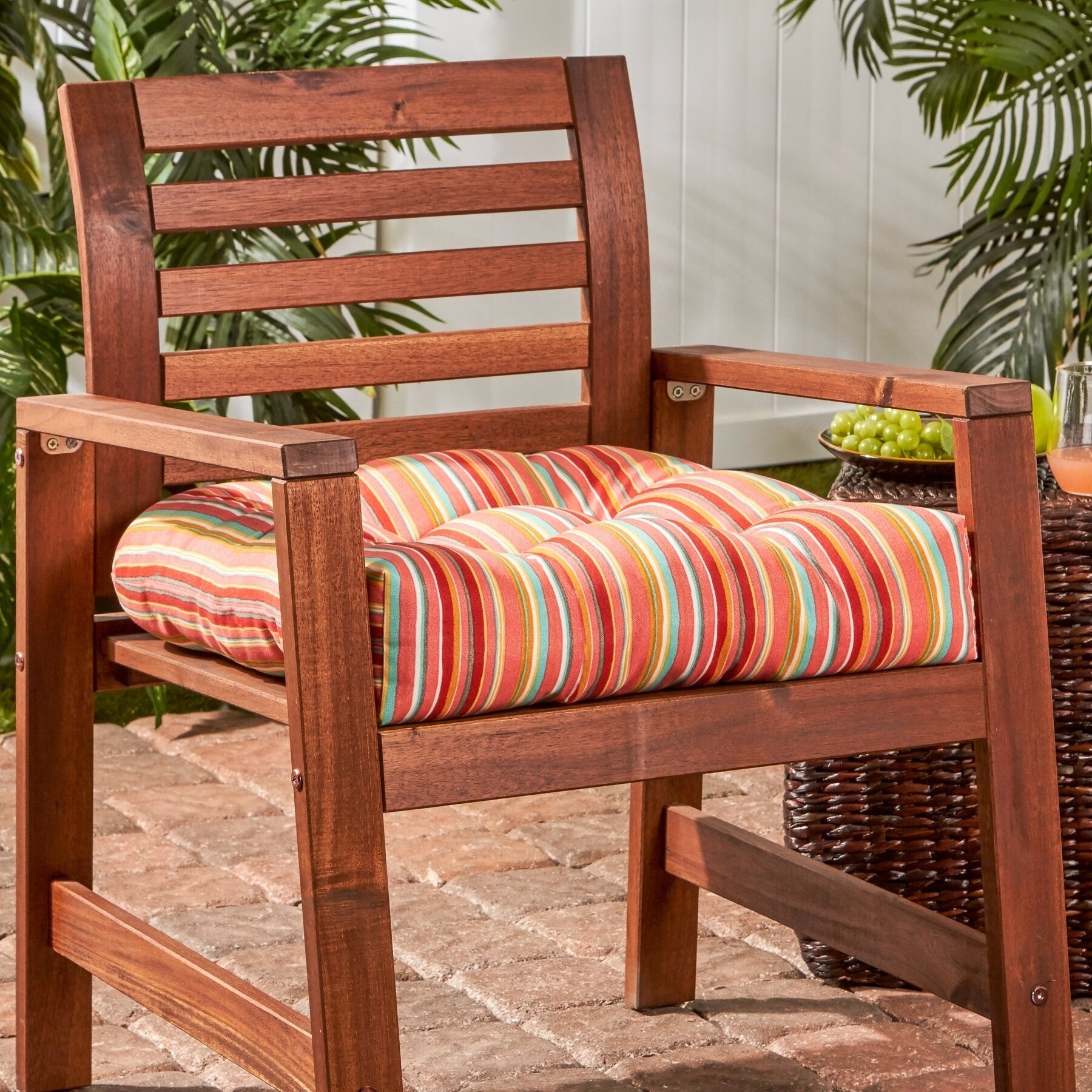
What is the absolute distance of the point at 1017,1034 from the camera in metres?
1.16

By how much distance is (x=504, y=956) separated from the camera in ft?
5.45

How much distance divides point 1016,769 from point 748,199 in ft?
7.18

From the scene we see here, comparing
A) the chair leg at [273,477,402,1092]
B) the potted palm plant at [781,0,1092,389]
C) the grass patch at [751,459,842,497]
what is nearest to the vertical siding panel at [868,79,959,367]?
the grass patch at [751,459,842,497]

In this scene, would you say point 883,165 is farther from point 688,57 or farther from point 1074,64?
point 1074,64

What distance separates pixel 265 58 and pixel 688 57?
988mm

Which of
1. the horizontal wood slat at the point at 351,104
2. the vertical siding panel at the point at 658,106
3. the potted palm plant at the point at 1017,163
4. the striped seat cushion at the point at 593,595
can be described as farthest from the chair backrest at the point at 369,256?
the vertical siding panel at the point at 658,106

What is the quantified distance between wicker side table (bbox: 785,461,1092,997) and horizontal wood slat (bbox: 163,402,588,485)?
249 millimetres

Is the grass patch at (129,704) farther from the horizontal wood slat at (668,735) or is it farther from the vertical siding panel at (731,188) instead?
the horizontal wood slat at (668,735)

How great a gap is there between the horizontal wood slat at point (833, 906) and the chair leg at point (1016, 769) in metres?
0.04

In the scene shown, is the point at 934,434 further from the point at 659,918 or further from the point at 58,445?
the point at 58,445

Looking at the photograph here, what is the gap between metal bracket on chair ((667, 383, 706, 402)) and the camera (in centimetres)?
150

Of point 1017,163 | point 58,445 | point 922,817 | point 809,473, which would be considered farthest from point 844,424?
point 809,473

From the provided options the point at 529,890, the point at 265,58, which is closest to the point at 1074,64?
the point at 265,58

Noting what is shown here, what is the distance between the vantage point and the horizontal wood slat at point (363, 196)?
4.39ft
